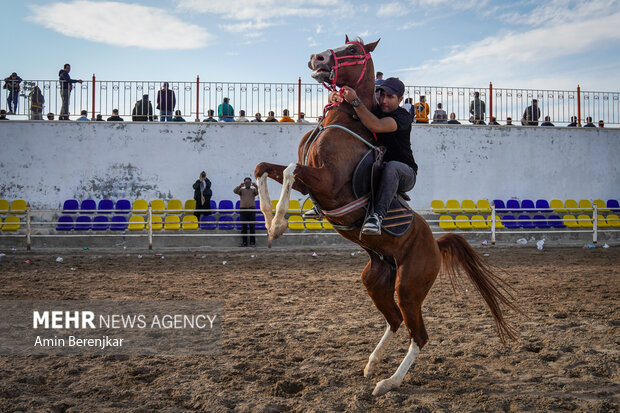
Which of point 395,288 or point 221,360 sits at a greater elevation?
point 395,288

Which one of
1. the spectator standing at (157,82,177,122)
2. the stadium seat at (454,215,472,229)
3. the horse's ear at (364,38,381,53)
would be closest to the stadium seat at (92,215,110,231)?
the spectator standing at (157,82,177,122)

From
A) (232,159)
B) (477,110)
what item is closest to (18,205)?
(232,159)

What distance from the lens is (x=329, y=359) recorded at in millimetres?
4305

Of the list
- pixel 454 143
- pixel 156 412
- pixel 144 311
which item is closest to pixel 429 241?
pixel 156 412

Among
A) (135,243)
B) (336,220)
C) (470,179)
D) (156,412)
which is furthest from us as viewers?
(470,179)

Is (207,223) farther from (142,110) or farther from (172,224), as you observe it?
(142,110)

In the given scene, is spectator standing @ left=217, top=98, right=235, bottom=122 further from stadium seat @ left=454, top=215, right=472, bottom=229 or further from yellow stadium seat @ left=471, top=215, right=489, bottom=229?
yellow stadium seat @ left=471, top=215, right=489, bottom=229

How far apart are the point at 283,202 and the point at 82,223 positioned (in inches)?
447

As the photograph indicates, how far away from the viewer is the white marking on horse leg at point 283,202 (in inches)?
135

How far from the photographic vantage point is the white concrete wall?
14.8m

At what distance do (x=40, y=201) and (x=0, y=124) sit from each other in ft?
9.58

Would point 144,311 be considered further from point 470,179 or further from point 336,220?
point 470,179

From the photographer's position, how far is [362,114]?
378 cm

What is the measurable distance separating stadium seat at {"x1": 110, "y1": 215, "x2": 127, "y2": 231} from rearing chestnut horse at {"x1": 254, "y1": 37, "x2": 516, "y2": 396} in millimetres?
10884
